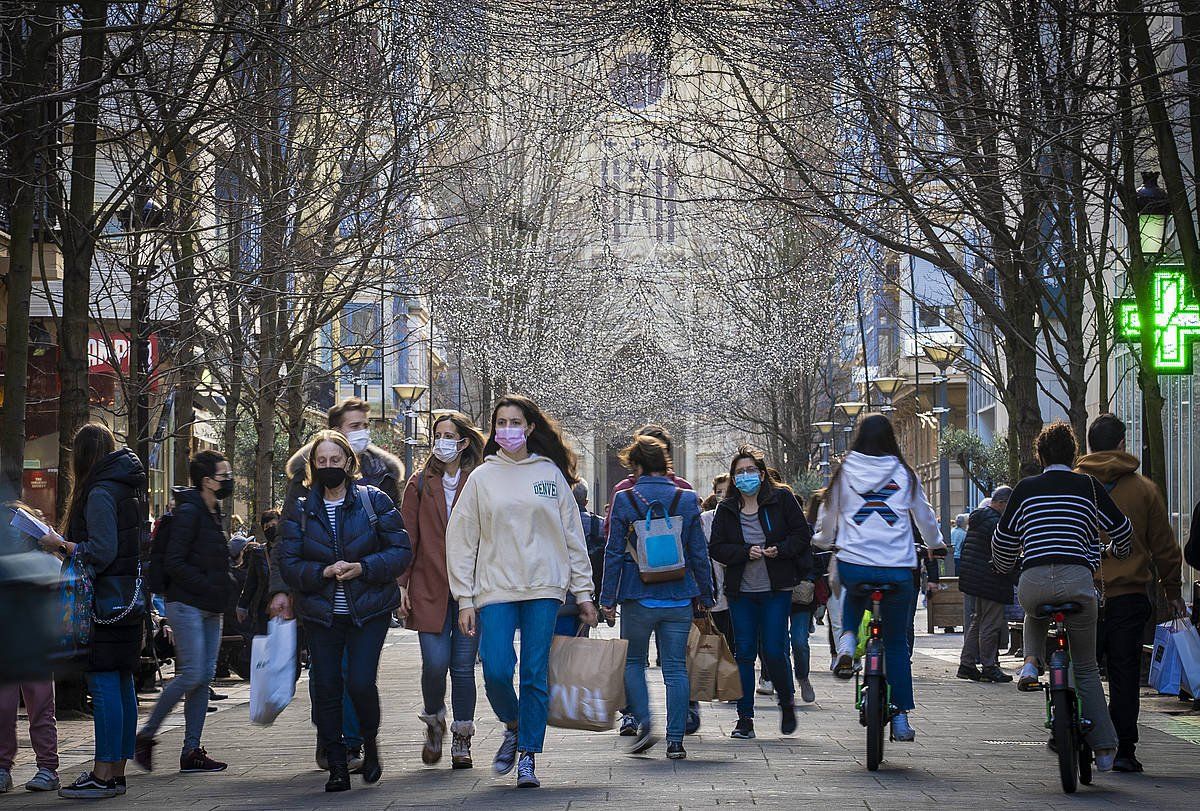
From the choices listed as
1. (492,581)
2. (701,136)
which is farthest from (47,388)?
(492,581)

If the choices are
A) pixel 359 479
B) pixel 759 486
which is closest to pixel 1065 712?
pixel 759 486

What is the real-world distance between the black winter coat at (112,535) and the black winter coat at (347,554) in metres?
0.83

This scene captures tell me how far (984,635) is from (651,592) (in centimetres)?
753

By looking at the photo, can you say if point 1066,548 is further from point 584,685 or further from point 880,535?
point 584,685

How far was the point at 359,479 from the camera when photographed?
35.6 ft

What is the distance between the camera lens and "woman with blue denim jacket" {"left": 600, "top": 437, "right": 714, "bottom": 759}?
34.9 feet

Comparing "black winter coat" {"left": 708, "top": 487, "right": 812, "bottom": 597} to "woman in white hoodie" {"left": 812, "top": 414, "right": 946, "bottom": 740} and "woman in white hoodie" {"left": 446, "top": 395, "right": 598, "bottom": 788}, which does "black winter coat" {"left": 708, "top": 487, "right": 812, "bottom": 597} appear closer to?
"woman in white hoodie" {"left": 812, "top": 414, "right": 946, "bottom": 740}

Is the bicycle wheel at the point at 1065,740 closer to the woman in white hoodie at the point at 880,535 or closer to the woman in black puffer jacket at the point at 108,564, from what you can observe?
the woman in white hoodie at the point at 880,535

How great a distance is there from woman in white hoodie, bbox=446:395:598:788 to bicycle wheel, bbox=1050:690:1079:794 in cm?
237

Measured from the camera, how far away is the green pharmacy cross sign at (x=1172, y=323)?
16.6 metres

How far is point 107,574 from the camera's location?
31.2 ft

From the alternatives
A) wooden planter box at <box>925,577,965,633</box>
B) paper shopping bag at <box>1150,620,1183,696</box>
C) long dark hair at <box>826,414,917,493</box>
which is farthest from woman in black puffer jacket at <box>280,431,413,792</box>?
wooden planter box at <box>925,577,965,633</box>

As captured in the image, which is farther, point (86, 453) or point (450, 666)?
point (450, 666)

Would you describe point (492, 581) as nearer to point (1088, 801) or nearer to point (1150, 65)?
point (1088, 801)
